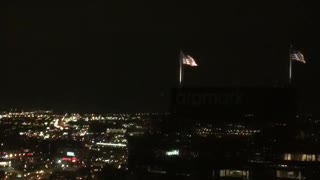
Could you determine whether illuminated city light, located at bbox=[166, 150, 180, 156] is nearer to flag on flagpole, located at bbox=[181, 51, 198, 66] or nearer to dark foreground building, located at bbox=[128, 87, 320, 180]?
dark foreground building, located at bbox=[128, 87, 320, 180]

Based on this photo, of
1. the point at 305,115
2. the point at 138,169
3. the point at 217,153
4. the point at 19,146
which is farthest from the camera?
the point at 19,146

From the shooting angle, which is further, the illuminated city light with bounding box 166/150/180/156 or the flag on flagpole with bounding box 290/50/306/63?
the illuminated city light with bounding box 166/150/180/156

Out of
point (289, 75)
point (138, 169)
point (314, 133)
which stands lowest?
point (138, 169)

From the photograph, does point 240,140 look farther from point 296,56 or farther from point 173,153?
point 296,56

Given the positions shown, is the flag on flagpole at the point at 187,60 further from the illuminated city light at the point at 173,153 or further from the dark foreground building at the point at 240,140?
the illuminated city light at the point at 173,153

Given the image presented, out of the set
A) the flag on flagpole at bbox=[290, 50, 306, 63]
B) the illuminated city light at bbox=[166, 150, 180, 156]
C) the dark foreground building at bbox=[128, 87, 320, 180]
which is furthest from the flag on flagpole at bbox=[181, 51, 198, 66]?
the flag on flagpole at bbox=[290, 50, 306, 63]

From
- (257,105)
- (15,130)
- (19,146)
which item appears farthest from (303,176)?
(15,130)

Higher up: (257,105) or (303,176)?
(257,105)

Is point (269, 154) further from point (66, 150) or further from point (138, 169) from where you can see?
point (66, 150)

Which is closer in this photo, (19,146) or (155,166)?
(155,166)
